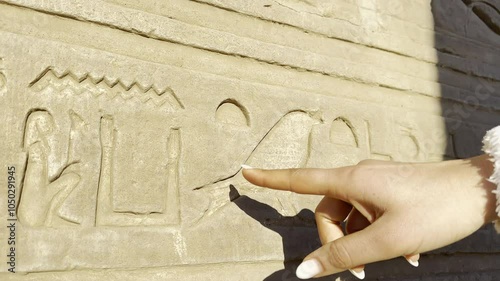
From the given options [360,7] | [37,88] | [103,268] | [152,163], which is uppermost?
[360,7]

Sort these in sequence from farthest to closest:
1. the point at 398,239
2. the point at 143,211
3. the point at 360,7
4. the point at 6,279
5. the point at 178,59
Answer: the point at 360,7, the point at 178,59, the point at 143,211, the point at 6,279, the point at 398,239

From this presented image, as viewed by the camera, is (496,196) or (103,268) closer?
(496,196)

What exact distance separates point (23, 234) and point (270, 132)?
980 millimetres

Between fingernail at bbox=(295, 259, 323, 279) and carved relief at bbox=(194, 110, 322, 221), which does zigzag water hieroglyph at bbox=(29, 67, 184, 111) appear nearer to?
carved relief at bbox=(194, 110, 322, 221)

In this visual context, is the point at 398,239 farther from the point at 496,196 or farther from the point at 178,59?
the point at 178,59

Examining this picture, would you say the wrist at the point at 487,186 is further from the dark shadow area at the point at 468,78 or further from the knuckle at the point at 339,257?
the dark shadow area at the point at 468,78

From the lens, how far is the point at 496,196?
4.75 ft

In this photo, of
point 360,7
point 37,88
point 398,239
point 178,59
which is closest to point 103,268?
point 37,88

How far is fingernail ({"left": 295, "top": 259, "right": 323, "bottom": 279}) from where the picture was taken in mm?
1473

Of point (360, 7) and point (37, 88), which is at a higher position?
point (360, 7)

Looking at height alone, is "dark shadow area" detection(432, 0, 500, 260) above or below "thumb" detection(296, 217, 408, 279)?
above

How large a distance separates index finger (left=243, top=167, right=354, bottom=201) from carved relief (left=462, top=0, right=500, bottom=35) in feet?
6.53

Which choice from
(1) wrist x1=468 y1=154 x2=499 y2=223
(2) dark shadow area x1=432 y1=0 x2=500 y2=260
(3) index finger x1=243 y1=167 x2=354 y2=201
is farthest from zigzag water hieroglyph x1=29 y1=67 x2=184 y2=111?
(2) dark shadow area x1=432 y1=0 x2=500 y2=260

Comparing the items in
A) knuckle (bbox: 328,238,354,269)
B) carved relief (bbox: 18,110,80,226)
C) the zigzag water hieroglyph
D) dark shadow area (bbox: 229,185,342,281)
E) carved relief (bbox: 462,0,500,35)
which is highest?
carved relief (bbox: 462,0,500,35)
